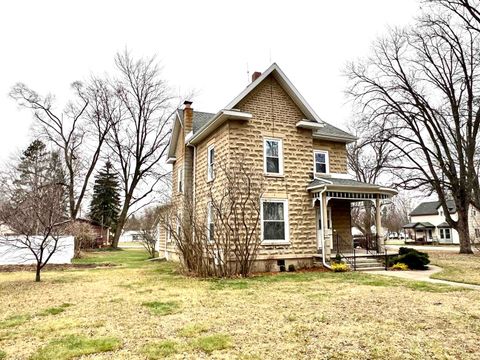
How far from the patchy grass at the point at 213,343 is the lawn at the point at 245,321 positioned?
1 cm

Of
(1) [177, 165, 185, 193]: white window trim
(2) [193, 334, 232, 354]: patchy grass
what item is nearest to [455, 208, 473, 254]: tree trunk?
(1) [177, 165, 185, 193]: white window trim

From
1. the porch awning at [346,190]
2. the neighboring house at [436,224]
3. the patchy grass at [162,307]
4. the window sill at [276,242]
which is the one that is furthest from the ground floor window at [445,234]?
the patchy grass at [162,307]

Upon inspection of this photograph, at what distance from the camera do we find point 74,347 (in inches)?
198

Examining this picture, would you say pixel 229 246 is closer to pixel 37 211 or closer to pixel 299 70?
pixel 37 211

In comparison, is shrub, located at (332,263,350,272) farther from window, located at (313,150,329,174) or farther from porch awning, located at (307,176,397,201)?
window, located at (313,150,329,174)

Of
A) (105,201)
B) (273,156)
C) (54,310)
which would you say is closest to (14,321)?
(54,310)

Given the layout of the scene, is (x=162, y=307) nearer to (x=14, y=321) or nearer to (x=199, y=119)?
(x=14, y=321)

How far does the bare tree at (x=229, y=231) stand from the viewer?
12.6m

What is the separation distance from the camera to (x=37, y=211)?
1212cm

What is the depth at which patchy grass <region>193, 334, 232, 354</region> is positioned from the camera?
4852 mm

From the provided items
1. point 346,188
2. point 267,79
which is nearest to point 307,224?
point 346,188

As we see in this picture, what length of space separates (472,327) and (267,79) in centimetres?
1194

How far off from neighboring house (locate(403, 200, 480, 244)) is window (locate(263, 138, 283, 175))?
39.9 m

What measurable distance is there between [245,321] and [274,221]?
8.10 metres
